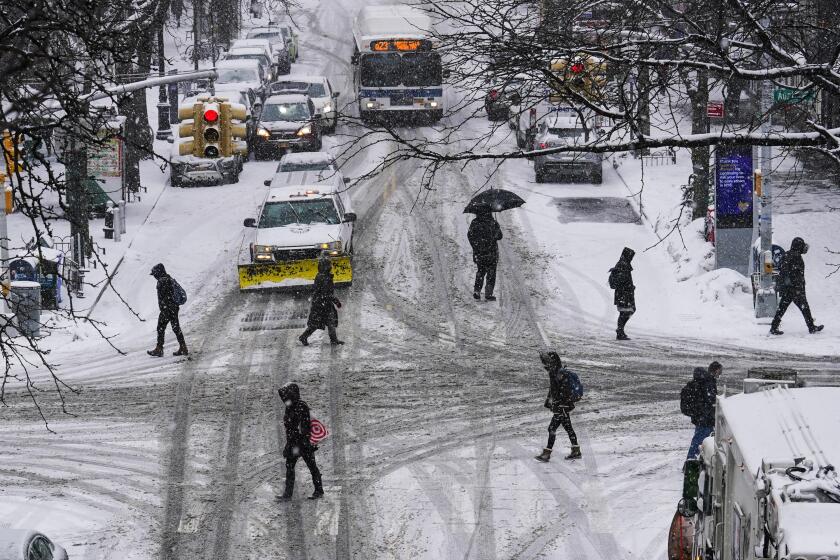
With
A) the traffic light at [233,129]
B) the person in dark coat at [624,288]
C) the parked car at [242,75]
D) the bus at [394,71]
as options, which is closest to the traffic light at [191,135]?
the traffic light at [233,129]

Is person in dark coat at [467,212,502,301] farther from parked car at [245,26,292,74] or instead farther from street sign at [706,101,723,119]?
parked car at [245,26,292,74]

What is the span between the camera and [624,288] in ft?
65.7

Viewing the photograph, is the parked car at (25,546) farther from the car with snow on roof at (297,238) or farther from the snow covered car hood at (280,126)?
the snow covered car hood at (280,126)

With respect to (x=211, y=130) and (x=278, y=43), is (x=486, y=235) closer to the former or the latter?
(x=211, y=130)

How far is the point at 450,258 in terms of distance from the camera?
25.6m

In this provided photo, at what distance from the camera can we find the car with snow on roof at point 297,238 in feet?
75.4

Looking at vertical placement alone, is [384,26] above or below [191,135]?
above

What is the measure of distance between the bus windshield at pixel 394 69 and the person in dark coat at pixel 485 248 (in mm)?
15952

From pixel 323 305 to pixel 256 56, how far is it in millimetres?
28412

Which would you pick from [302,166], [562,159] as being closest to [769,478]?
[302,166]

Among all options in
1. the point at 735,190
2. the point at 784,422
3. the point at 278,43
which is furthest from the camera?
the point at 278,43

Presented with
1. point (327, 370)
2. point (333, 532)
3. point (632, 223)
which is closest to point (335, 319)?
point (327, 370)

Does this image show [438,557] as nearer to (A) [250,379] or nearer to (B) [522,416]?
(B) [522,416]

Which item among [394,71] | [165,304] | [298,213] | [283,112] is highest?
[394,71]
